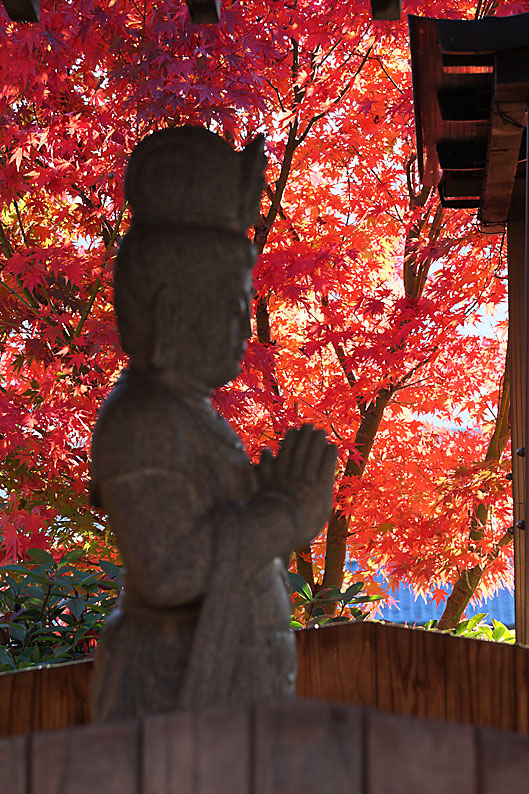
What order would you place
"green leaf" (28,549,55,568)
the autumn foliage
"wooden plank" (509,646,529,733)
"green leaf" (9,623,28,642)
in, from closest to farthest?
"wooden plank" (509,646,529,733) → "green leaf" (9,623,28,642) → "green leaf" (28,549,55,568) → the autumn foliage

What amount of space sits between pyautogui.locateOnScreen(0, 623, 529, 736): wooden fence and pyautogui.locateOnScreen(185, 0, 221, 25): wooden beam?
2.01m

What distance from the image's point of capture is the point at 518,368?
4.17 meters

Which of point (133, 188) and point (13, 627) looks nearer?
point (133, 188)

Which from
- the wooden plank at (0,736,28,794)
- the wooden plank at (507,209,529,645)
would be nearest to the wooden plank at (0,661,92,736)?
the wooden plank at (0,736,28,794)

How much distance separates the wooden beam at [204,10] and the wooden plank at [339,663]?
200 cm

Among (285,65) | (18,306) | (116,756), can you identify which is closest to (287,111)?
(285,65)

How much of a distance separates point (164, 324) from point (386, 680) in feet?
4.95

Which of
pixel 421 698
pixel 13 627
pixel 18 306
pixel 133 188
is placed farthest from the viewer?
pixel 18 306

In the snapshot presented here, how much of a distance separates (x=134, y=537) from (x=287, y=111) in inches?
147

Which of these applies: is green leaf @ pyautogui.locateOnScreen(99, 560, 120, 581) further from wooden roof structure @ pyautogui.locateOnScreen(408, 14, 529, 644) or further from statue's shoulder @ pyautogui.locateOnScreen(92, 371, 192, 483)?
statue's shoulder @ pyautogui.locateOnScreen(92, 371, 192, 483)

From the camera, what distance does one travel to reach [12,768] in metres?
1.33

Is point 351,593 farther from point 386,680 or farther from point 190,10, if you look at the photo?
point 190,10

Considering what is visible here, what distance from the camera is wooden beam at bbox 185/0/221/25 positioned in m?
2.76

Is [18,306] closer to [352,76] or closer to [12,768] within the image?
[352,76]
